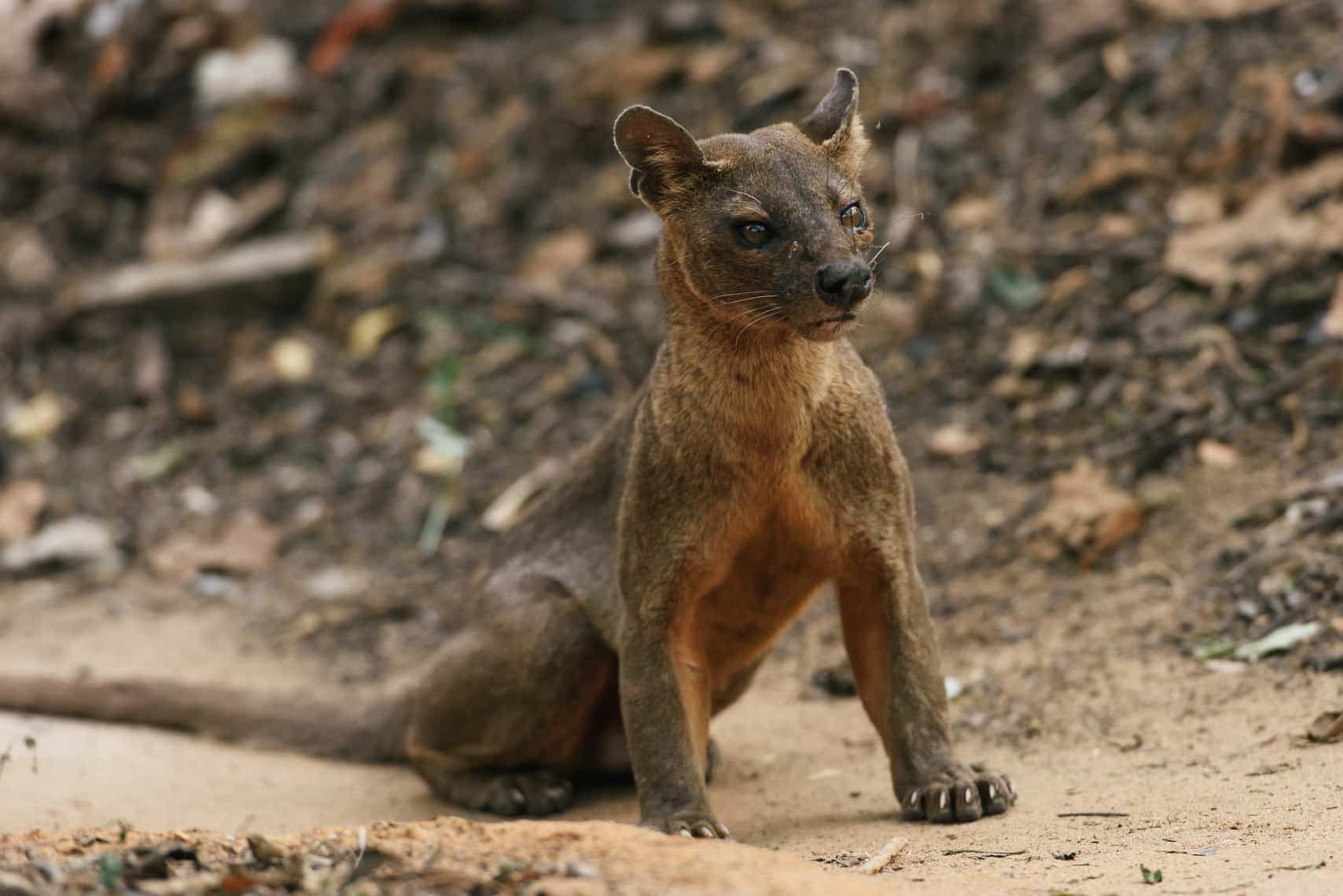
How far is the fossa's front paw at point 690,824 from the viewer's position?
4.98 meters

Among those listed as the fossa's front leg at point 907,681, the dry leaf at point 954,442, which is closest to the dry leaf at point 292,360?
the dry leaf at point 954,442

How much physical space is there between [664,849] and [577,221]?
24.0ft

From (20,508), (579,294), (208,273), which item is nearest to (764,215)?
(579,294)

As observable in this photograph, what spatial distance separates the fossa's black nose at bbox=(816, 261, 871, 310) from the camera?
466 cm

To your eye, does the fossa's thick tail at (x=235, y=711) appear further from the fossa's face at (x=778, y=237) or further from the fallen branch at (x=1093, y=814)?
the fallen branch at (x=1093, y=814)

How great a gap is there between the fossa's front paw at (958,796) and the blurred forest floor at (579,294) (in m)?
0.88

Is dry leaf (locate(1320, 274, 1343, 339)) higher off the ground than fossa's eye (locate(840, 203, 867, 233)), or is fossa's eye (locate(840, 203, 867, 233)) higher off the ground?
dry leaf (locate(1320, 274, 1343, 339))

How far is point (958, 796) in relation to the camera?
5.07 metres

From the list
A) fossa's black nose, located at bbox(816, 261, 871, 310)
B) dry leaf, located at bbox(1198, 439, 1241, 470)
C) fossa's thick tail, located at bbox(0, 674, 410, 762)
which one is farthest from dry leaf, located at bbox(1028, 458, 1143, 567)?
fossa's thick tail, located at bbox(0, 674, 410, 762)

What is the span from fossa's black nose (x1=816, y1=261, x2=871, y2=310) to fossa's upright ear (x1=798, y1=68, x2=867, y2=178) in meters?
0.67

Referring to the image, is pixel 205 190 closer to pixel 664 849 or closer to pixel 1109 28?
pixel 1109 28

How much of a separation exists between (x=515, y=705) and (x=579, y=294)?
14.9 ft

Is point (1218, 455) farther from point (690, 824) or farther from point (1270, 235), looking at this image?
point (690, 824)

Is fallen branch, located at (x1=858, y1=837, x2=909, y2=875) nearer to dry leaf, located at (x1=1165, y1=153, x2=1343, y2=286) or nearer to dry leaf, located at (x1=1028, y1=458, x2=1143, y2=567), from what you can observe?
dry leaf, located at (x1=1028, y1=458, x2=1143, y2=567)
